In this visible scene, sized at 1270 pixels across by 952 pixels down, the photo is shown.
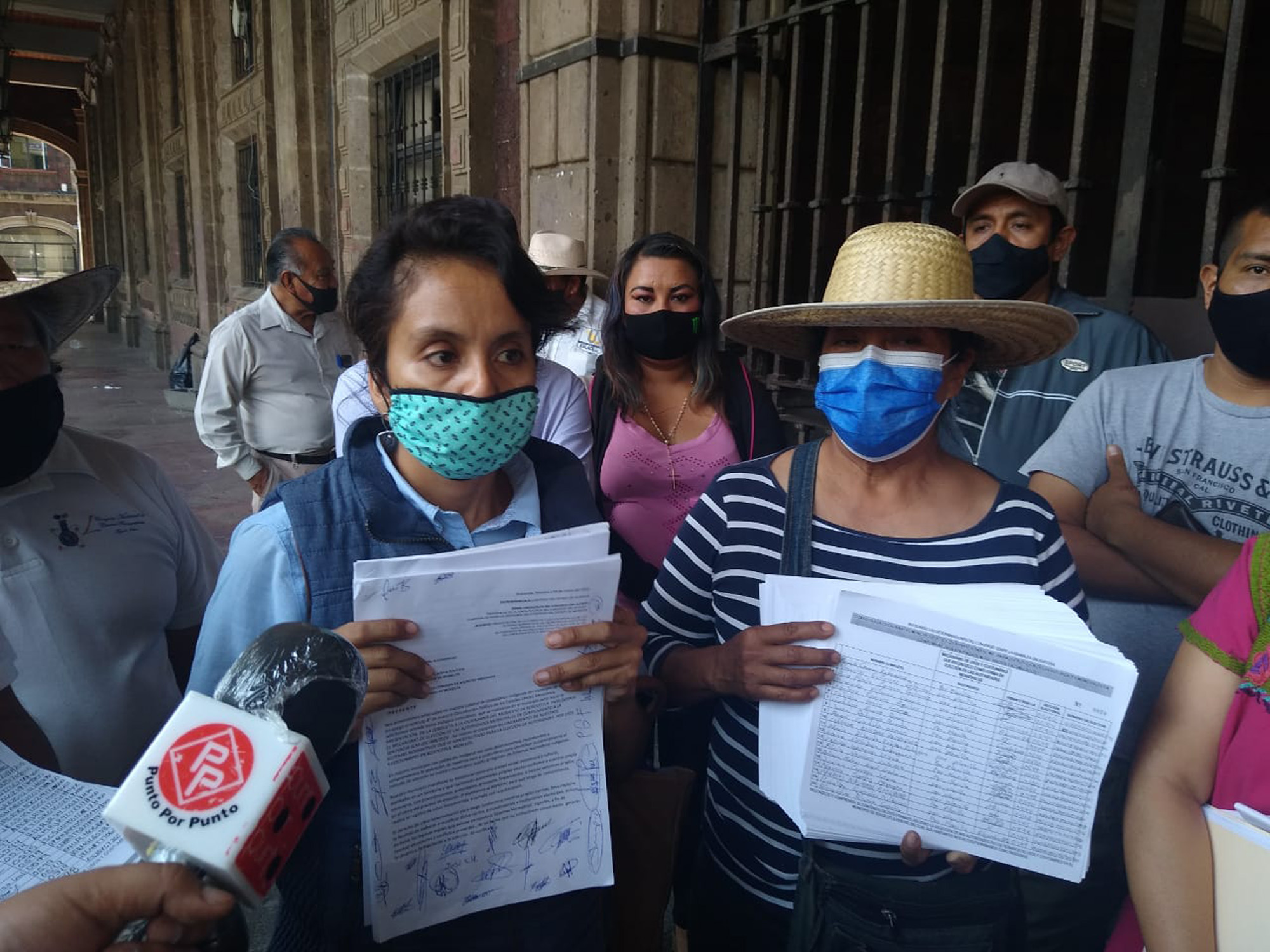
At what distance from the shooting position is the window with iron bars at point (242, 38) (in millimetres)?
10211

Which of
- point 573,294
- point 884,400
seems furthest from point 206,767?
point 573,294

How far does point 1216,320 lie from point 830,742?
123 cm

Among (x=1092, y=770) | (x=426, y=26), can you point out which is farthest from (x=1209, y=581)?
(x=426, y=26)

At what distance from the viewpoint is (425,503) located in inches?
51.8

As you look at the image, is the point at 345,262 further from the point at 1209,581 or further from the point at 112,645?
the point at 1209,581

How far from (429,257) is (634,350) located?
1408 millimetres

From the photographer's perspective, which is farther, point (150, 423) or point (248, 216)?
point (248, 216)

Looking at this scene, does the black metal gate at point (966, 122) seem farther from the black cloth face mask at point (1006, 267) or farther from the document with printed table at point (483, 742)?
the document with printed table at point (483, 742)

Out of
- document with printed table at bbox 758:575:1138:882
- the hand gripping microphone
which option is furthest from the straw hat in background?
the hand gripping microphone

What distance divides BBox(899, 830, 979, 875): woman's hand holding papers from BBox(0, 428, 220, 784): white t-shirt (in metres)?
1.40

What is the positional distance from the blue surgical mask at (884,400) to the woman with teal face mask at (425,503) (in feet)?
1.58

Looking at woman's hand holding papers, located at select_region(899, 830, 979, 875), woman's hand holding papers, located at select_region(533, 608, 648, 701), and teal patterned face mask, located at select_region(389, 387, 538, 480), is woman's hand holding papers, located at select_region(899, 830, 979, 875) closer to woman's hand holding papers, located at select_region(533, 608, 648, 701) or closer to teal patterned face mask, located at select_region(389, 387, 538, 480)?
woman's hand holding papers, located at select_region(533, 608, 648, 701)

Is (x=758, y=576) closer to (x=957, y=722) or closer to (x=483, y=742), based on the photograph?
(x=957, y=722)
